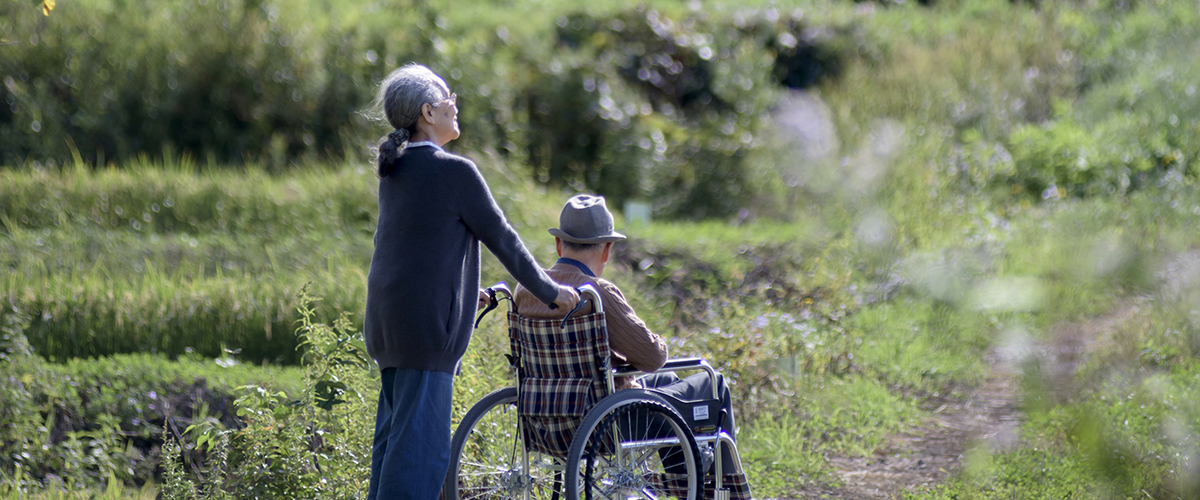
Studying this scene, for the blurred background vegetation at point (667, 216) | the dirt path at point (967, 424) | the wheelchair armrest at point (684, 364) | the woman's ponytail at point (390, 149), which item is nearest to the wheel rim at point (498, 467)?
the blurred background vegetation at point (667, 216)

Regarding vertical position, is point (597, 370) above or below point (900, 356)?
below

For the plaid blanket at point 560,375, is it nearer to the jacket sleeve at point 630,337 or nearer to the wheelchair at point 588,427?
the wheelchair at point 588,427

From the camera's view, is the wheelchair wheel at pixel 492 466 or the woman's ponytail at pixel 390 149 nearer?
the woman's ponytail at pixel 390 149

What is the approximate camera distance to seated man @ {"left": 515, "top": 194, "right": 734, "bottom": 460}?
3.39m

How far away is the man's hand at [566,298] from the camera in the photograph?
3115 millimetres

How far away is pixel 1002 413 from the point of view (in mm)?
5684

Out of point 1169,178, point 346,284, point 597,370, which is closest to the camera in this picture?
point 597,370

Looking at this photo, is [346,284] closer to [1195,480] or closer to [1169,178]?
[1195,480]

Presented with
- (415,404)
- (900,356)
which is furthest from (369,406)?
(900,356)

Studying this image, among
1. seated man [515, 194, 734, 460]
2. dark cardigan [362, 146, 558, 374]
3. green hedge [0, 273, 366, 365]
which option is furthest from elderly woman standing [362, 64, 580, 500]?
green hedge [0, 273, 366, 365]

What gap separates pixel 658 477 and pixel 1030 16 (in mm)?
11816

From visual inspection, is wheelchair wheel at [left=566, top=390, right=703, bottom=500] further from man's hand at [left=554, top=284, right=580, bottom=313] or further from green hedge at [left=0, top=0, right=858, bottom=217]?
green hedge at [left=0, top=0, right=858, bottom=217]

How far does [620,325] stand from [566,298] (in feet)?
1.04

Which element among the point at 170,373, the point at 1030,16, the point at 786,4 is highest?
the point at 786,4
